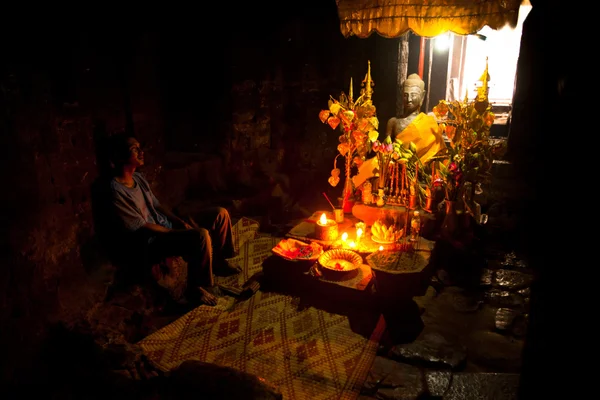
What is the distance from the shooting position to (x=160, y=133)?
5988 millimetres

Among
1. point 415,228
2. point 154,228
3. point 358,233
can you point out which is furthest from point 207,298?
point 415,228

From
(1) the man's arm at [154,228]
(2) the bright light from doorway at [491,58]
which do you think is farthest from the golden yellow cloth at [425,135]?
(1) the man's arm at [154,228]

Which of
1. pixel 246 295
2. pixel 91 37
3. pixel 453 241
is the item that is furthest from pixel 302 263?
pixel 91 37

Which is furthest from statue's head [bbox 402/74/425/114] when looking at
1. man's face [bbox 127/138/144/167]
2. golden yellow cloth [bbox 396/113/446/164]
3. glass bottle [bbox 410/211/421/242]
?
man's face [bbox 127/138/144/167]

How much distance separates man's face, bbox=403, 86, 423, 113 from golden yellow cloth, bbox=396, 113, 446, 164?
270 mm

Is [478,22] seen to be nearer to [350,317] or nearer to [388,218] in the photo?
[388,218]

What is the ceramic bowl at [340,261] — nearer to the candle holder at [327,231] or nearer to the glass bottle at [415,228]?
the candle holder at [327,231]

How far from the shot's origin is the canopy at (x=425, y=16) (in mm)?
5250

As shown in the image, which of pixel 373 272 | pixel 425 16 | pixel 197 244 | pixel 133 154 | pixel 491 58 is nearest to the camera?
pixel 133 154

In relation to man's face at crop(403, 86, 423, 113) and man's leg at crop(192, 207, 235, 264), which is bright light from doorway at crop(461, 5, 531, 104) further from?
man's leg at crop(192, 207, 235, 264)

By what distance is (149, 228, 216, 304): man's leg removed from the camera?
4438 millimetres

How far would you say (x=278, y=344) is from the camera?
160 inches

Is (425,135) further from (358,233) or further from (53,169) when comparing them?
(53,169)

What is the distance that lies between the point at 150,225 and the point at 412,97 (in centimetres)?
469
